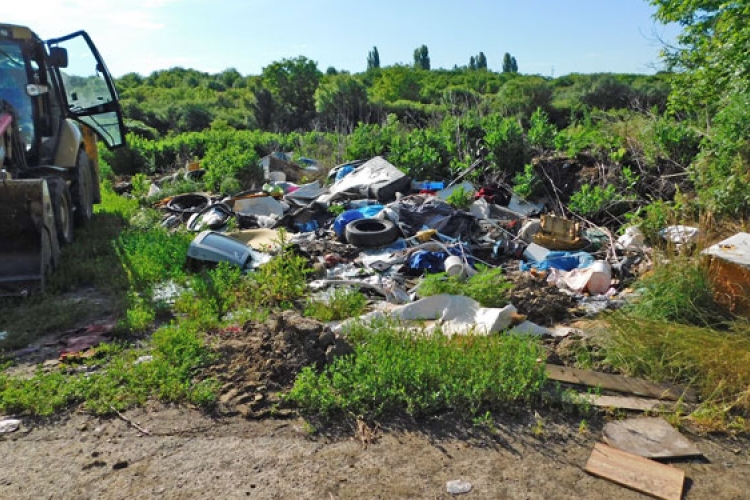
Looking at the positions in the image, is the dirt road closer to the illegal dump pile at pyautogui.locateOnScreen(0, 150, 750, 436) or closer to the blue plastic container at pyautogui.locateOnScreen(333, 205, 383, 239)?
the illegal dump pile at pyautogui.locateOnScreen(0, 150, 750, 436)

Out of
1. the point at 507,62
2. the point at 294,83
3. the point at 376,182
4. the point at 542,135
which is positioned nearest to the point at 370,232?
the point at 376,182

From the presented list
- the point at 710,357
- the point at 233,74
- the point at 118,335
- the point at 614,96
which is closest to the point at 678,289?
the point at 710,357

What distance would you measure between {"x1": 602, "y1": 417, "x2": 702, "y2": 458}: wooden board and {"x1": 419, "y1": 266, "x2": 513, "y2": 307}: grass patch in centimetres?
192

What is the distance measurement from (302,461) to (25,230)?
14.2ft

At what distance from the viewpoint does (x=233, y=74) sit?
75.8m

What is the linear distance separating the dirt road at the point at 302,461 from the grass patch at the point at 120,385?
14 centimetres

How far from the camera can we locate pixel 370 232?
7574 mm

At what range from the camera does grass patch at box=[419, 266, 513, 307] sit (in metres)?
5.42

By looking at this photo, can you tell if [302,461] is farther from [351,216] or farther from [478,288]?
[351,216]

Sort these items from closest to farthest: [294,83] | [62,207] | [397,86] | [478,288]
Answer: [478,288], [62,207], [294,83], [397,86]

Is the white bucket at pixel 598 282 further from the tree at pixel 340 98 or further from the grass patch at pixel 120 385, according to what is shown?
the tree at pixel 340 98

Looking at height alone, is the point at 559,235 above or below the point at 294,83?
below

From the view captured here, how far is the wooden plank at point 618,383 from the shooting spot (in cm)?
396

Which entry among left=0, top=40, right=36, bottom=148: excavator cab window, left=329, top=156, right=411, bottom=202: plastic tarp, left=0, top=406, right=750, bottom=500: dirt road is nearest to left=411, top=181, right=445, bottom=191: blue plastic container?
left=329, top=156, right=411, bottom=202: plastic tarp
